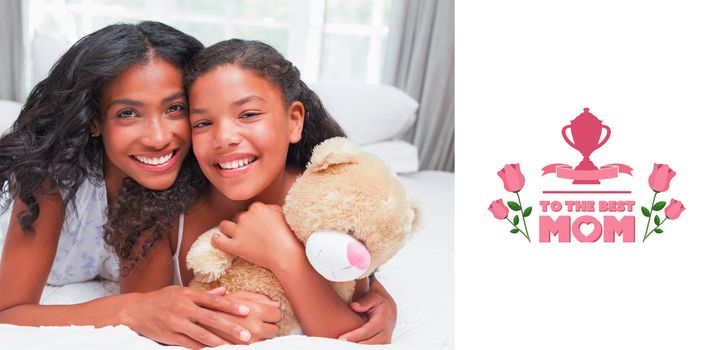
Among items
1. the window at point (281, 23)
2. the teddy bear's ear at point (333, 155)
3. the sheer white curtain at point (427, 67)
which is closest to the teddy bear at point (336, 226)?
the teddy bear's ear at point (333, 155)

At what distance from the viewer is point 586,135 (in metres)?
0.90

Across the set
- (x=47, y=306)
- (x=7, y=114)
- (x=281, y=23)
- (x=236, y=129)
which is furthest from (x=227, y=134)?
(x=281, y=23)

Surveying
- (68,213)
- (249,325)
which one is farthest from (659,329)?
(68,213)

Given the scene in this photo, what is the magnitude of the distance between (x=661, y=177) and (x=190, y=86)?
0.68 m

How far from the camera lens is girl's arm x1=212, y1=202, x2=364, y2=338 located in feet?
3.25

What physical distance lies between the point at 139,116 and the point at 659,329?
0.80 metres

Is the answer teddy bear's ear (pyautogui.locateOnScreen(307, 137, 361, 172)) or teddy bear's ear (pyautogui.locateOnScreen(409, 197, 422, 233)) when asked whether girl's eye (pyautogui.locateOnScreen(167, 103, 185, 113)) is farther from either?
teddy bear's ear (pyautogui.locateOnScreen(409, 197, 422, 233))

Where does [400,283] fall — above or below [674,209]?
below

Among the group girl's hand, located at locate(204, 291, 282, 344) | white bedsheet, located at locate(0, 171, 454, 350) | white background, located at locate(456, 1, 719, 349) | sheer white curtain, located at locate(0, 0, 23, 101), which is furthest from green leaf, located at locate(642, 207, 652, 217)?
sheer white curtain, located at locate(0, 0, 23, 101)

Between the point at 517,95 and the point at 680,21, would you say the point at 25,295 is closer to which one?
the point at 517,95

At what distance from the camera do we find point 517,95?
2.97 feet

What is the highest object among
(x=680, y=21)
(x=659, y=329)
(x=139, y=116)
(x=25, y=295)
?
(x=680, y=21)

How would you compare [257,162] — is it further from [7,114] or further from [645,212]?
[7,114]

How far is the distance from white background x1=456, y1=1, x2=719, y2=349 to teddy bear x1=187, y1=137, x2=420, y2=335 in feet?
0.34
